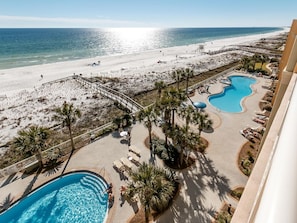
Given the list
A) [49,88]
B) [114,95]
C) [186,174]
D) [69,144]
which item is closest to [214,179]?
[186,174]

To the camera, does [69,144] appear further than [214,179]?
Yes

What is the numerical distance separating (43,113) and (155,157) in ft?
67.3

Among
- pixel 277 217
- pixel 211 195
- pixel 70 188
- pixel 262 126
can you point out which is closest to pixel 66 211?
pixel 70 188

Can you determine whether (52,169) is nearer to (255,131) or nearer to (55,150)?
(55,150)

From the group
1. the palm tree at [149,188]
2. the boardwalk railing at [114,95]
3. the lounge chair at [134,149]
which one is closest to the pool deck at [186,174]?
the lounge chair at [134,149]

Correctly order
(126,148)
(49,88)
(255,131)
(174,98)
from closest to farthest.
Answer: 1. (174,98)
2. (126,148)
3. (255,131)
4. (49,88)

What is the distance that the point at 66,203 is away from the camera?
14.8 metres

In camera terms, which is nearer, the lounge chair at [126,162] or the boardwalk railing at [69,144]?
the lounge chair at [126,162]

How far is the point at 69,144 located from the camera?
20719 mm

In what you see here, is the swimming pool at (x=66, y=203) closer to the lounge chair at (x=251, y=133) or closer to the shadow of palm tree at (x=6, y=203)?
the shadow of palm tree at (x=6, y=203)

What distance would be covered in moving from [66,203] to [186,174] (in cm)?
960

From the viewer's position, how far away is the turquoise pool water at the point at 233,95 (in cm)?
2959

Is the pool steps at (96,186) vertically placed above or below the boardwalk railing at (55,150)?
below

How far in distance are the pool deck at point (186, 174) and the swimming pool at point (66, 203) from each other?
2.46 feet
